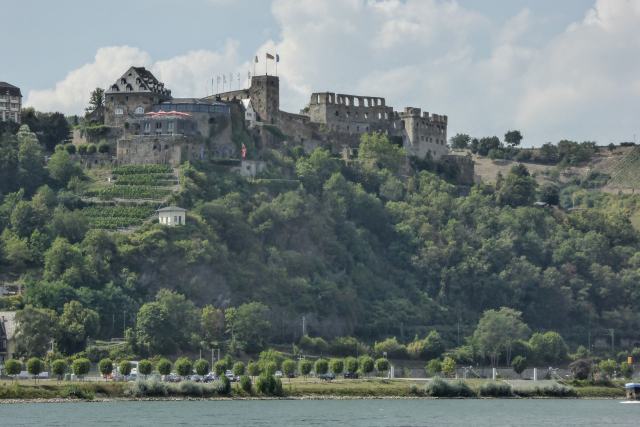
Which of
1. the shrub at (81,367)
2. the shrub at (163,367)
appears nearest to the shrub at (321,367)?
the shrub at (163,367)

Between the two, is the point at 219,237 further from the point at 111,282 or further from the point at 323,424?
the point at 323,424

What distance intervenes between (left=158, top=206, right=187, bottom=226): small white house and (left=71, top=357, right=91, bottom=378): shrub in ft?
109

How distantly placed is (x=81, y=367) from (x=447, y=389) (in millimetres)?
26760

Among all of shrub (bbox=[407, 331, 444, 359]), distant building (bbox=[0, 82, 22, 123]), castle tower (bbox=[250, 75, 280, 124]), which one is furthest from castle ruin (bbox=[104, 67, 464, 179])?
shrub (bbox=[407, 331, 444, 359])

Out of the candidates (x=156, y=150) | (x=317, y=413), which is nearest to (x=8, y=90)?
(x=156, y=150)

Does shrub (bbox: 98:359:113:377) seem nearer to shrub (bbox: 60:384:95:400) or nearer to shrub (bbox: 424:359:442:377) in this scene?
shrub (bbox: 60:384:95:400)

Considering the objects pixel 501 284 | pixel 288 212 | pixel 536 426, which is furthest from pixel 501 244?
pixel 536 426

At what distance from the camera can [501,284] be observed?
18588 centimetres

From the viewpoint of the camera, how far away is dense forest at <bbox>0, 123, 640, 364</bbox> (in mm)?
155375

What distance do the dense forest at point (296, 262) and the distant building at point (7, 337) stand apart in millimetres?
2147

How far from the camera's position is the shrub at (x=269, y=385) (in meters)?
132

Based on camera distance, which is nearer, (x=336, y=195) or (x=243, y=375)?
(x=243, y=375)

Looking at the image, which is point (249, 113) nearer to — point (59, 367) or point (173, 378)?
point (173, 378)

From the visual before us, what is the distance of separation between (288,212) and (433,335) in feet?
61.5
